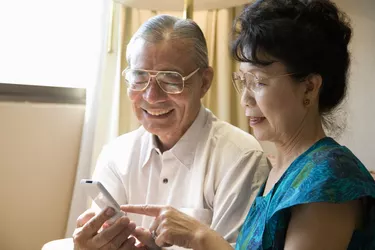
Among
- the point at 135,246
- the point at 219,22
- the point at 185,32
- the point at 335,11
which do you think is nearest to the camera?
the point at 335,11

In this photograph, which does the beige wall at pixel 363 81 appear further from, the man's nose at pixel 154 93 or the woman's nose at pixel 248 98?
the woman's nose at pixel 248 98

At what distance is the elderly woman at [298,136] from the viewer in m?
0.80

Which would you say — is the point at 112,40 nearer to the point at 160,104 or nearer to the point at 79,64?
the point at 79,64

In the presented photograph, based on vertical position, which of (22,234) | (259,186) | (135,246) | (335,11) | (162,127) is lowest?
(22,234)

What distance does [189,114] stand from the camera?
4.41ft

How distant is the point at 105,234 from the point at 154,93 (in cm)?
40

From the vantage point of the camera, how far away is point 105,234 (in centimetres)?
111

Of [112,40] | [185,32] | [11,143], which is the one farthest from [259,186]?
[11,143]

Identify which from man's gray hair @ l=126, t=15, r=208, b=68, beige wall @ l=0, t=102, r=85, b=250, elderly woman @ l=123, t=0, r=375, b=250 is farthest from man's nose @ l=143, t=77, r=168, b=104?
beige wall @ l=0, t=102, r=85, b=250

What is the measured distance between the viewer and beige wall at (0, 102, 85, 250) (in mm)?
1905

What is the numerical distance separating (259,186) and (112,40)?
1.01m

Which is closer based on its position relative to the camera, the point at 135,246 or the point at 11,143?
the point at 135,246

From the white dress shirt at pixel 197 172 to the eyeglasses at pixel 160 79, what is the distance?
0.13m

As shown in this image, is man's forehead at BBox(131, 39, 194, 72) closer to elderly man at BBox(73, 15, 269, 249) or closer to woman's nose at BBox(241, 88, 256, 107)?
elderly man at BBox(73, 15, 269, 249)
